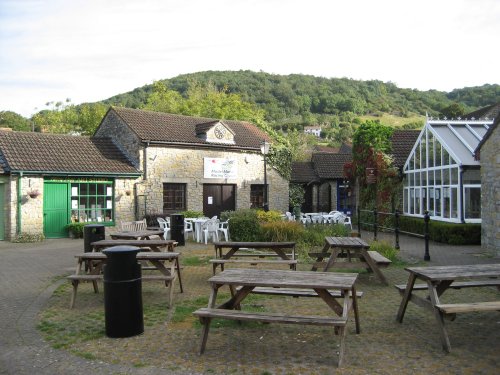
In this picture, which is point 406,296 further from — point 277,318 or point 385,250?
point 385,250

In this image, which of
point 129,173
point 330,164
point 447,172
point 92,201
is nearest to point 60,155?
point 92,201

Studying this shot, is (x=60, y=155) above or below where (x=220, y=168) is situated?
above

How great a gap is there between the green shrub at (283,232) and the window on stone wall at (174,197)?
756cm

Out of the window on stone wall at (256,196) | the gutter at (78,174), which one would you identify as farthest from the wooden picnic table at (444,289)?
the window on stone wall at (256,196)

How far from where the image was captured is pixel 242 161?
22.1 meters

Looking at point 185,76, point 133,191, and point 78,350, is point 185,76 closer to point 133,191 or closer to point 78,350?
point 133,191

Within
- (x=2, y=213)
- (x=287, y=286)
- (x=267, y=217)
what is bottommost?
(x=287, y=286)

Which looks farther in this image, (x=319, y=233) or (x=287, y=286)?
(x=319, y=233)

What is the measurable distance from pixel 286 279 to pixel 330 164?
21856 millimetres

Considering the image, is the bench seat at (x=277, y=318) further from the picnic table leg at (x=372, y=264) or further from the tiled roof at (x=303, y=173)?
the tiled roof at (x=303, y=173)

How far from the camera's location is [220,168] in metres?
21.4

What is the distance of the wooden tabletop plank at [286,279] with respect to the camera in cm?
476

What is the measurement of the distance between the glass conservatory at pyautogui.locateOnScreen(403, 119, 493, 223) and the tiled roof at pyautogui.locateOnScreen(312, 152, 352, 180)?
7.05m

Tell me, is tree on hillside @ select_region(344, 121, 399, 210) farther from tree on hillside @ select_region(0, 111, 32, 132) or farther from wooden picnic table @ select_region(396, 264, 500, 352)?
tree on hillside @ select_region(0, 111, 32, 132)
